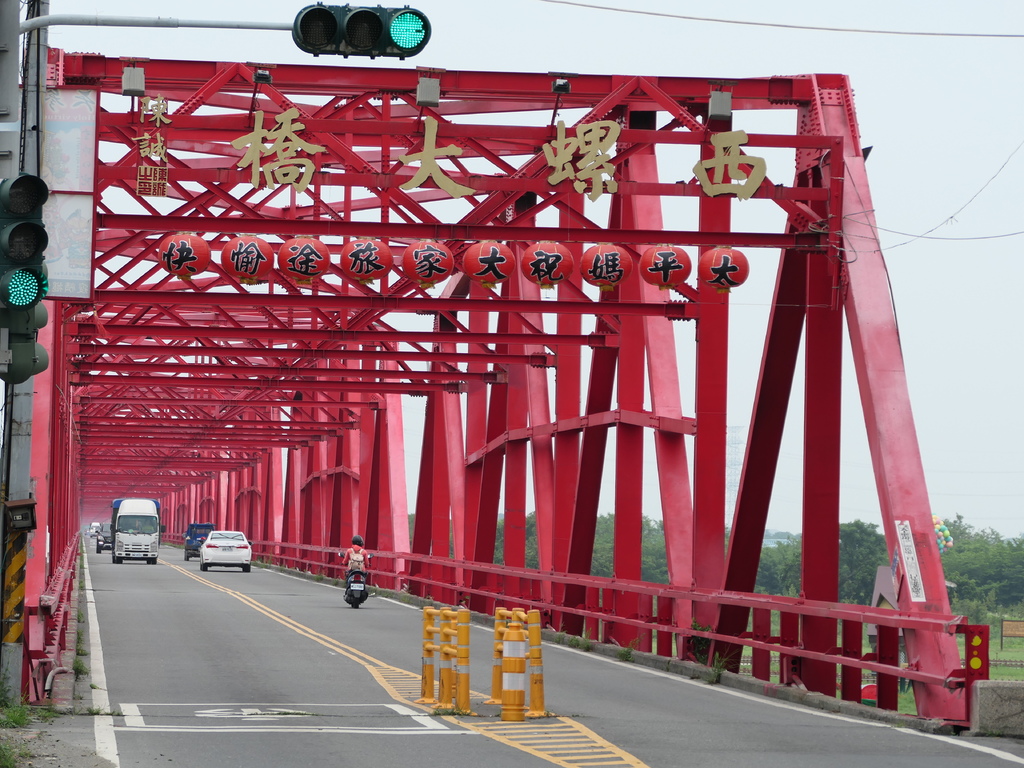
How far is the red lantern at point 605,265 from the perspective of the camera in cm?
→ 1964

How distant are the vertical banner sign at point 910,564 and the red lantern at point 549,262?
6.42 meters

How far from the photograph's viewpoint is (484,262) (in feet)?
65.6

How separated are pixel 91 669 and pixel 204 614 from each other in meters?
11.7

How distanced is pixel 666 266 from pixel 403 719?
27.6 ft

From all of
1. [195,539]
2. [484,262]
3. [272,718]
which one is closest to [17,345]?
[272,718]

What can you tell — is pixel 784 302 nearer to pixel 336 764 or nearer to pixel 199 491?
pixel 336 764

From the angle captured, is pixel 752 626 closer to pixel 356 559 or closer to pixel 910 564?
pixel 910 564

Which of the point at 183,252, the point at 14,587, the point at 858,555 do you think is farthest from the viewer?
the point at 858,555

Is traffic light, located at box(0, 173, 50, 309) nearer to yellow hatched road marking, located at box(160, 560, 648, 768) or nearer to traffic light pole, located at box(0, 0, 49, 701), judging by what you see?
traffic light pole, located at box(0, 0, 49, 701)

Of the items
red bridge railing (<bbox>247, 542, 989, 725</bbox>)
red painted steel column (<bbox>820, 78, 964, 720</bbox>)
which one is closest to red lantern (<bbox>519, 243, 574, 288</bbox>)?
red painted steel column (<bbox>820, 78, 964, 720</bbox>)

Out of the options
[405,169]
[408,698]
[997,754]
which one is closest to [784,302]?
[408,698]

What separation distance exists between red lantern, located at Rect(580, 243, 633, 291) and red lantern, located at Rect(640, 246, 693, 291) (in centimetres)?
29

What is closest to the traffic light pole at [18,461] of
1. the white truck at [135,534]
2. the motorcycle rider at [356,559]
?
the motorcycle rider at [356,559]

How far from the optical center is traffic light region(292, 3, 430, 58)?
32.9 ft
